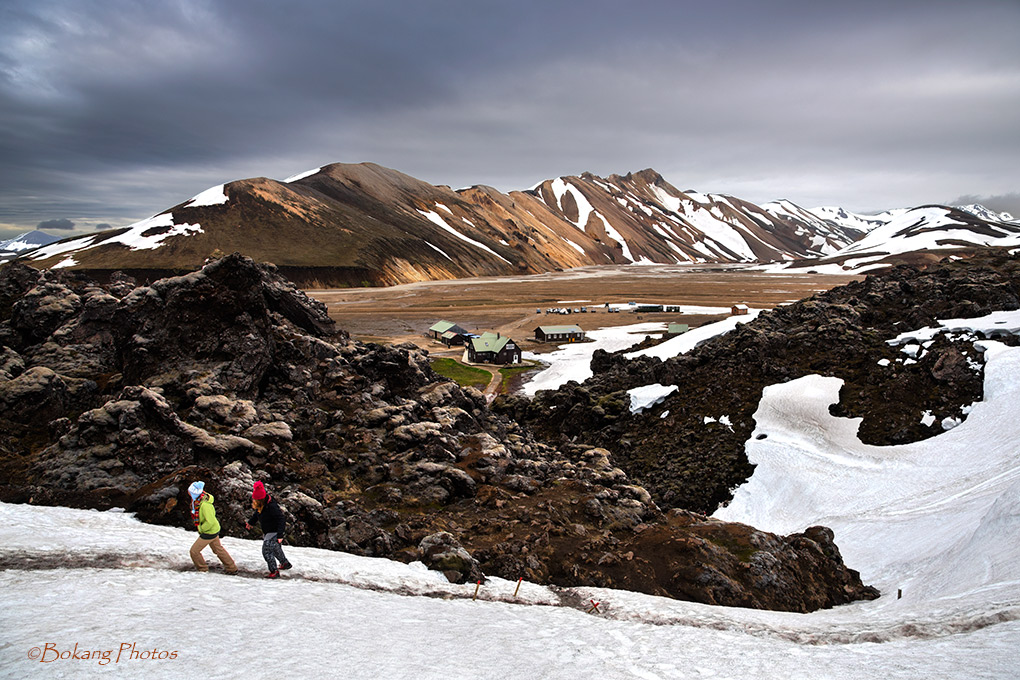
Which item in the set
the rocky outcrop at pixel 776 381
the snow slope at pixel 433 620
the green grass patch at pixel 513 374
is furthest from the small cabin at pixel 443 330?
the snow slope at pixel 433 620


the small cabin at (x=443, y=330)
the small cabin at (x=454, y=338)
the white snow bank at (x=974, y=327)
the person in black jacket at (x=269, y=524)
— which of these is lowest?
the person in black jacket at (x=269, y=524)

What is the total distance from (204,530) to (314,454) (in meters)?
9.88

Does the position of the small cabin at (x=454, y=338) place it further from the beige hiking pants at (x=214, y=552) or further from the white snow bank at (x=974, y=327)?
the beige hiking pants at (x=214, y=552)

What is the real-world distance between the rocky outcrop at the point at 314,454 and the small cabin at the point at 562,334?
225ft

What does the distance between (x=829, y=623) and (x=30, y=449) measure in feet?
93.2

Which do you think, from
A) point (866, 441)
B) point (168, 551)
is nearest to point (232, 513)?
point (168, 551)

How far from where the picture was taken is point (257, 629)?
11.1m

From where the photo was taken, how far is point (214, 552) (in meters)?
13.6

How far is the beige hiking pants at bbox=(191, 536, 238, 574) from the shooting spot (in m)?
13.5

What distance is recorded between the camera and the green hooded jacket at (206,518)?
1316cm

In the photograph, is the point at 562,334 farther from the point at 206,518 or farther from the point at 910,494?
the point at 206,518

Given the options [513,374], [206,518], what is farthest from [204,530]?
[513,374]

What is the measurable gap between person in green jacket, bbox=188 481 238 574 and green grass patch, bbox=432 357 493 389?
53.6 metres

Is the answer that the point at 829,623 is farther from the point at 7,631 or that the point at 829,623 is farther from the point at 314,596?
the point at 7,631
